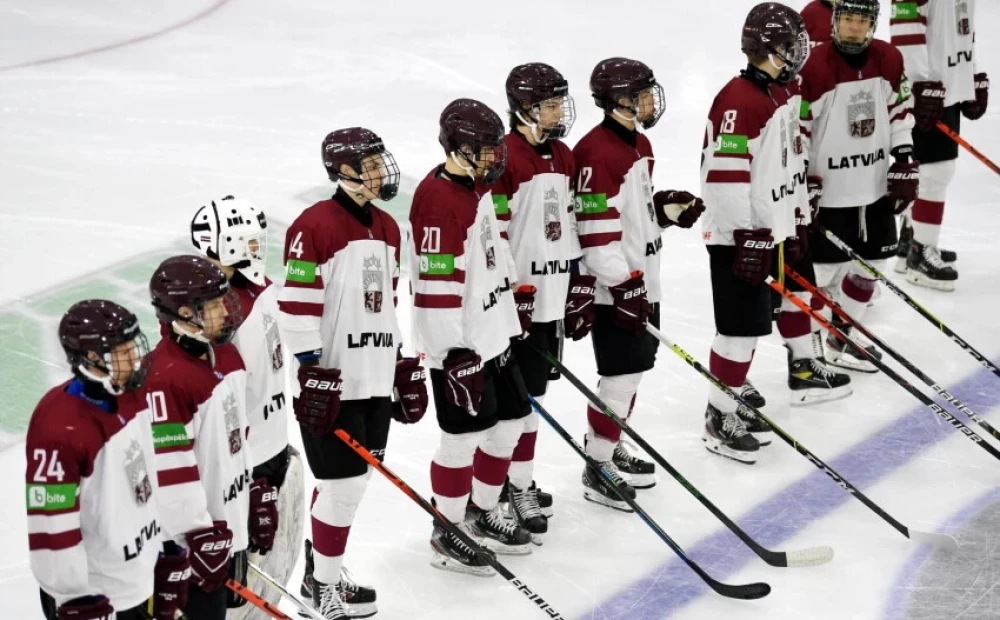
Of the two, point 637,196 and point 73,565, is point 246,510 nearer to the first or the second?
point 73,565

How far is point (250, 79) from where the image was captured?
859 centimetres

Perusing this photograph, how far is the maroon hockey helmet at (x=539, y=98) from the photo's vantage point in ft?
14.1

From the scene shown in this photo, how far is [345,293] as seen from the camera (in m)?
3.83

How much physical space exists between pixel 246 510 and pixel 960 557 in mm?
2315

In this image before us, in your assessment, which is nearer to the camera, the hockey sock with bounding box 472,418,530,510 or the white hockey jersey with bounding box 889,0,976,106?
the hockey sock with bounding box 472,418,530,510

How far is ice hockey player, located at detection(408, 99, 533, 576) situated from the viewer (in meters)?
4.03

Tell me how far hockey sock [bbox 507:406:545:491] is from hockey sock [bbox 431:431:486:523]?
32cm

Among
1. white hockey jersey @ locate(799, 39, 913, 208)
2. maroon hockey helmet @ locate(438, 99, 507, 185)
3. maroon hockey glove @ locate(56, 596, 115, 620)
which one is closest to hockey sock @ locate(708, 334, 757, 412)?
white hockey jersey @ locate(799, 39, 913, 208)

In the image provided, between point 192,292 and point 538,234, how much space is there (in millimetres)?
1503

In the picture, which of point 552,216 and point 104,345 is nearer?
Answer: point 104,345

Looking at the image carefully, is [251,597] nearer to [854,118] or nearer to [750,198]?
[750,198]

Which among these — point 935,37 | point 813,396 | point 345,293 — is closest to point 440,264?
point 345,293

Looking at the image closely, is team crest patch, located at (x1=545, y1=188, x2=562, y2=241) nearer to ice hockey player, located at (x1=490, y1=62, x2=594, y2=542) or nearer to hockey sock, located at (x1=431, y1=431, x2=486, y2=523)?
ice hockey player, located at (x1=490, y1=62, x2=594, y2=542)

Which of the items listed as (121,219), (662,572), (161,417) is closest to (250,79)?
(121,219)
